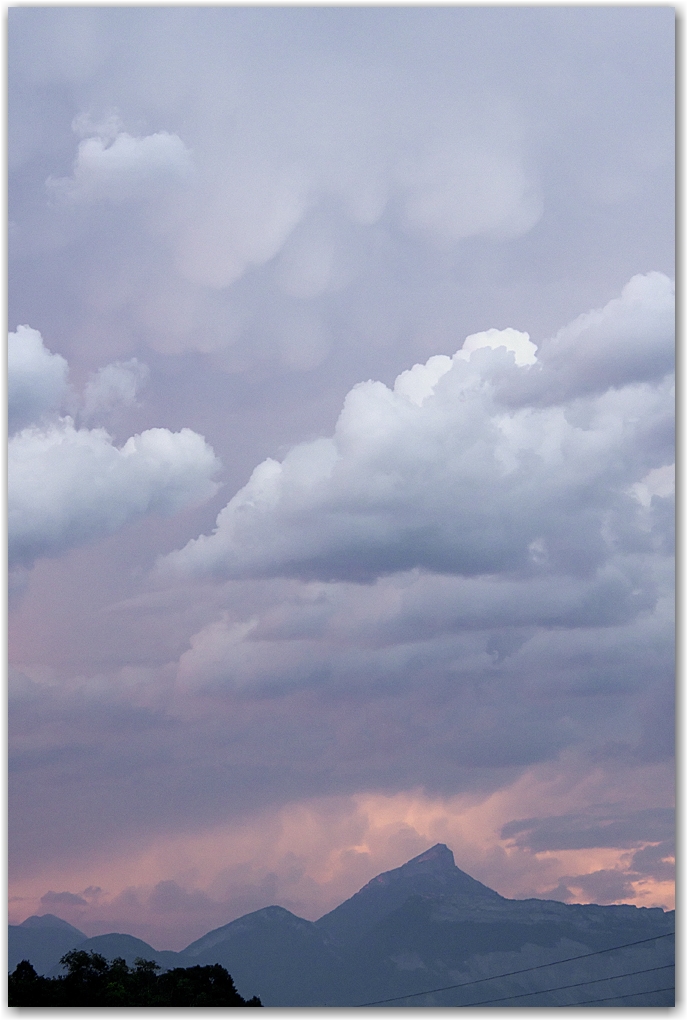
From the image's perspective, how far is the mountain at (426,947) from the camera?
78.3ft

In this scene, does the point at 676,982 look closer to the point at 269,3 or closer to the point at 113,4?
the point at 269,3

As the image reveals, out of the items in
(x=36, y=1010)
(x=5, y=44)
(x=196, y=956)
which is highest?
(x=5, y=44)

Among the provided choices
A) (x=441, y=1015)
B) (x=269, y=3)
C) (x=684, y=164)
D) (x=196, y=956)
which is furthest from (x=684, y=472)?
(x=196, y=956)

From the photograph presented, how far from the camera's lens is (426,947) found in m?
197

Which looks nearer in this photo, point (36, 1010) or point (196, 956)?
point (36, 1010)

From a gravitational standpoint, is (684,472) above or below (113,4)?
below

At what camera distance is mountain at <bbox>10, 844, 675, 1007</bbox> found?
2387cm

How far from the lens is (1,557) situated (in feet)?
60.8

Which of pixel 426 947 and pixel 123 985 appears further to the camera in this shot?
pixel 426 947

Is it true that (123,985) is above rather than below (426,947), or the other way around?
above

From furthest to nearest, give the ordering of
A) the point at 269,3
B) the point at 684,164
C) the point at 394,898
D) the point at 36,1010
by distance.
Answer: the point at 394,898 < the point at 269,3 < the point at 684,164 < the point at 36,1010

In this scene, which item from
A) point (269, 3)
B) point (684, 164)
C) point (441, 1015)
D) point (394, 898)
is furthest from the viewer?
point (394, 898)

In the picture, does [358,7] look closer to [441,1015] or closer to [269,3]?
[269,3]

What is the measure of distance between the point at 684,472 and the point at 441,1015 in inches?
413
